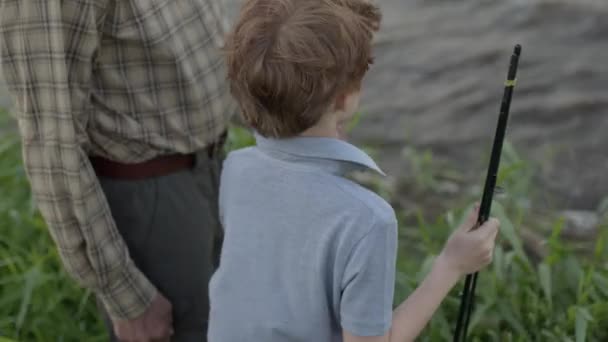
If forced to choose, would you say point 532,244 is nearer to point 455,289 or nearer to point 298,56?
point 455,289

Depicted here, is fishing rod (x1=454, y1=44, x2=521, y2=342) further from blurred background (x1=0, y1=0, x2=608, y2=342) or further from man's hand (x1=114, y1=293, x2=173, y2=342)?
man's hand (x1=114, y1=293, x2=173, y2=342)

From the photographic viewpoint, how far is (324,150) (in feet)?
5.24

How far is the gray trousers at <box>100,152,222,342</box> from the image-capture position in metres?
2.17

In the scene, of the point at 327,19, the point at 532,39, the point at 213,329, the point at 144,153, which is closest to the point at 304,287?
the point at 213,329

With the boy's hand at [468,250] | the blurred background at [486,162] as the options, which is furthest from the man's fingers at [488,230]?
the blurred background at [486,162]

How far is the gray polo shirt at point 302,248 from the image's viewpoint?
1.55m

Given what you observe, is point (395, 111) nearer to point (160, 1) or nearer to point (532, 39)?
point (532, 39)

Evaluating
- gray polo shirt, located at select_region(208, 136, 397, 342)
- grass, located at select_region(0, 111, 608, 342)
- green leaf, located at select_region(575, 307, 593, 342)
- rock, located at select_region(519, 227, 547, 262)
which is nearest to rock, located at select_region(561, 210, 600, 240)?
grass, located at select_region(0, 111, 608, 342)

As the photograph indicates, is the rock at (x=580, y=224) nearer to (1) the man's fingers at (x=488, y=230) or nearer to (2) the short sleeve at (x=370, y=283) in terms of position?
(1) the man's fingers at (x=488, y=230)

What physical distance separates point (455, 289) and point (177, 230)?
1.04 metres

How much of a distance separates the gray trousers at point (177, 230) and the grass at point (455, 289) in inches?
20.2

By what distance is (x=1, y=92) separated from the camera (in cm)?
529

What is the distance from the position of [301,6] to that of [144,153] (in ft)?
2.46

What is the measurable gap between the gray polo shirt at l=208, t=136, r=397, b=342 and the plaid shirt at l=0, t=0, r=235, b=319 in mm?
408
